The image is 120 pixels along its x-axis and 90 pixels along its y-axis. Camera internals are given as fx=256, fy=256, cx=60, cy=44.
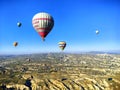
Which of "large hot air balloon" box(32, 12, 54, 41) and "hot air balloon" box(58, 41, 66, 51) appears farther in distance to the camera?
"hot air balloon" box(58, 41, 66, 51)

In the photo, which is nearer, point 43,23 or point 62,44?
point 43,23

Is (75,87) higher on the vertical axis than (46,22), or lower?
lower

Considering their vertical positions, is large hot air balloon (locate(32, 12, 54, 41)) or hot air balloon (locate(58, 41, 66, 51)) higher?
large hot air balloon (locate(32, 12, 54, 41))

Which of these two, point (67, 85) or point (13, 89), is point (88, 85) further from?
point (13, 89)

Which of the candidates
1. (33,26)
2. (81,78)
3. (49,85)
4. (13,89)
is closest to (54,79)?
(49,85)

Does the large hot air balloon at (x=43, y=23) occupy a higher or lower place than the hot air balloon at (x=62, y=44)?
higher

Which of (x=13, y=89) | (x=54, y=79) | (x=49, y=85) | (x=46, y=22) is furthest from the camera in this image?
(x=54, y=79)

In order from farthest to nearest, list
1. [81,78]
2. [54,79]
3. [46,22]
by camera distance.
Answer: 1. [81,78]
2. [54,79]
3. [46,22]

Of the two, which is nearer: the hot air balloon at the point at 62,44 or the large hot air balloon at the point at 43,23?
the large hot air balloon at the point at 43,23
